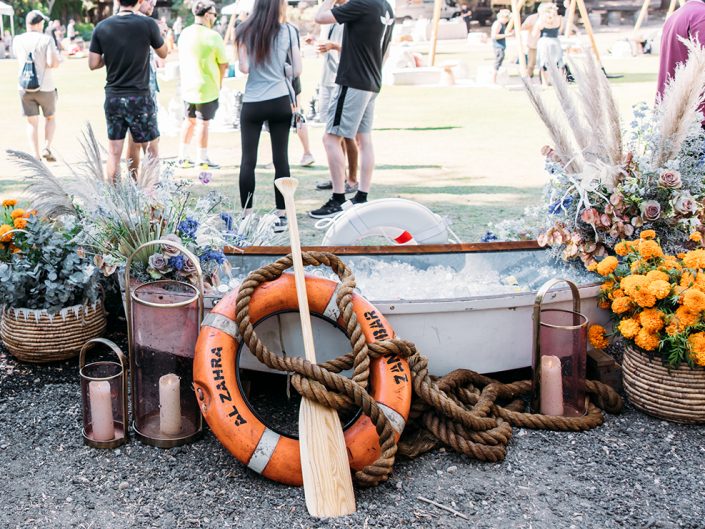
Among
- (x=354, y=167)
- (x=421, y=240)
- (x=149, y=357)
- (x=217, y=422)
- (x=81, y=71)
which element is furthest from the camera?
(x=81, y=71)

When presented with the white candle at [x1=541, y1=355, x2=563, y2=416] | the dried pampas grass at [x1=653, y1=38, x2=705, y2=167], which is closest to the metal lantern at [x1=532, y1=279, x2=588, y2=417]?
the white candle at [x1=541, y1=355, x2=563, y2=416]

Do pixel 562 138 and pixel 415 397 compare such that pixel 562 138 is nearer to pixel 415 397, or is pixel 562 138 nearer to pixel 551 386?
pixel 551 386

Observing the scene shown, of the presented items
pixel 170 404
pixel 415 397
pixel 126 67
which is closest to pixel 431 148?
pixel 126 67

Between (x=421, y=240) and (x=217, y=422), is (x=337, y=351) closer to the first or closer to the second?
(x=217, y=422)

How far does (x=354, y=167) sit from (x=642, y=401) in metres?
3.78

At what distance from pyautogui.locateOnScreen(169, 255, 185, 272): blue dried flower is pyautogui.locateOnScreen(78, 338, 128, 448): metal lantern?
1.37 feet

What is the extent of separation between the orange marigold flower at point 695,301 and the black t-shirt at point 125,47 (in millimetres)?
4149

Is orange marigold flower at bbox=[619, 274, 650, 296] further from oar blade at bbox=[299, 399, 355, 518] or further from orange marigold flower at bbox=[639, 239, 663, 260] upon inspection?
oar blade at bbox=[299, 399, 355, 518]

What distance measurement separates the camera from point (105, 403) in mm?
2859

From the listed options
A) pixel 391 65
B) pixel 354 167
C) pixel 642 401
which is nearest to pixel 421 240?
pixel 642 401

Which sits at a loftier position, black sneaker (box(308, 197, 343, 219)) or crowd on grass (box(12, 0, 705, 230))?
crowd on grass (box(12, 0, 705, 230))

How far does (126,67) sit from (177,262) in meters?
3.02

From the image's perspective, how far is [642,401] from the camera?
3109 mm

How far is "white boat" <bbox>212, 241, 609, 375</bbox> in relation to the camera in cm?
305
